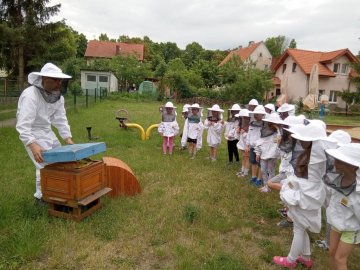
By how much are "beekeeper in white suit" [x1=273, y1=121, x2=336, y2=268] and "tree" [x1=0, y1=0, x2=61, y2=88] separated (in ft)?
70.9

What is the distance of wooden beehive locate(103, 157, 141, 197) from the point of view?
5.65 m

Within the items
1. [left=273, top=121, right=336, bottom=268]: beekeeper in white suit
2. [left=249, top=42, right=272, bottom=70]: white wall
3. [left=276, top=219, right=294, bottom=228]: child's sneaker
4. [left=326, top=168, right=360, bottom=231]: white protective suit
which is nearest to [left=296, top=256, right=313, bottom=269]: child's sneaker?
[left=273, top=121, right=336, bottom=268]: beekeeper in white suit

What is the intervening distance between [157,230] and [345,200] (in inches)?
103

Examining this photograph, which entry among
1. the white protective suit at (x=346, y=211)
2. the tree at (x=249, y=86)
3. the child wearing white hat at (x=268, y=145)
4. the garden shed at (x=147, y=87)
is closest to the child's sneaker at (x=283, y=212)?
the child wearing white hat at (x=268, y=145)

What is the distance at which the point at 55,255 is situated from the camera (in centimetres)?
386

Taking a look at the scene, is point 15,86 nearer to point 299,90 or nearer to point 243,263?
point 243,263

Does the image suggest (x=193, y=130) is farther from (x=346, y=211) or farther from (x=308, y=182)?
(x=346, y=211)

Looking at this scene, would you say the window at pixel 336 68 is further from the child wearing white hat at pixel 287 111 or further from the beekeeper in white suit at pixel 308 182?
the beekeeper in white suit at pixel 308 182

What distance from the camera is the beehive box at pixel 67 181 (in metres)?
4.47

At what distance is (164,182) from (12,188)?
2956 millimetres

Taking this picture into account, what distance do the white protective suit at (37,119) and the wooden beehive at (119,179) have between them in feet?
3.06

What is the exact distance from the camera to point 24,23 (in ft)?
72.7

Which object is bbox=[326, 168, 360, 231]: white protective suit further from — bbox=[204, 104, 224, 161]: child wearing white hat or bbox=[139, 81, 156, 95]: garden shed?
bbox=[139, 81, 156, 95]: garden shed

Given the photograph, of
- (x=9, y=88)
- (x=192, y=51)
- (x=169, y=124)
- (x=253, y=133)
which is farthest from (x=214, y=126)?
(x=192, y=51)
